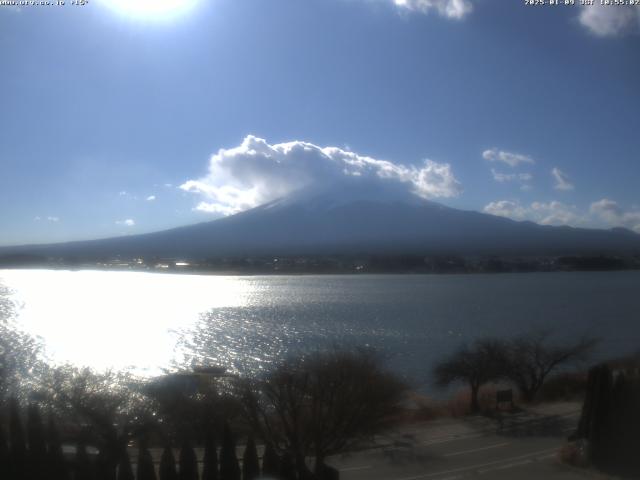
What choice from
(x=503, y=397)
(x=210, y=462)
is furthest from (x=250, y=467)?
(x=503, y=397)

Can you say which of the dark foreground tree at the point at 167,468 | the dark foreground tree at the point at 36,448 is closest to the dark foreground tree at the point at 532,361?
the dark foreground tree at the point at 167,468

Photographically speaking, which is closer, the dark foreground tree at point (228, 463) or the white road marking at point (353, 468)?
the dark foreground tree at point (228, 463)

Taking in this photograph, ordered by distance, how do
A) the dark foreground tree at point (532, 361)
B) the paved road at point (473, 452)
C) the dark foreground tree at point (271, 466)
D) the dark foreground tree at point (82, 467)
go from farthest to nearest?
1. the dark foreground tree at point (532, 361)
2. the paved road at point (473, 452)
3. the dark foreground tree at point (271, 466)
4. the dark foreground tree at point (82, 467)

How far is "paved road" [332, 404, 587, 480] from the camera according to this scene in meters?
6.43

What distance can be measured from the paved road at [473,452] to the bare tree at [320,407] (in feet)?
1.26

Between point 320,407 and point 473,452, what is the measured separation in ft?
7.43

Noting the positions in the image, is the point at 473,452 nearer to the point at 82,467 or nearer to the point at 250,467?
the point at 250,467

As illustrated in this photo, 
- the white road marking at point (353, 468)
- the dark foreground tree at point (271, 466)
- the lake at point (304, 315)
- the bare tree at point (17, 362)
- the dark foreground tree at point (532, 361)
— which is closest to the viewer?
the dark foreground tree at point (271, 466)

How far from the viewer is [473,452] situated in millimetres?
7418

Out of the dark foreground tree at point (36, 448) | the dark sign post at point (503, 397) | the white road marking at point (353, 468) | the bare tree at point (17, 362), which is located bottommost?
the dark sign post at point (503, 397)

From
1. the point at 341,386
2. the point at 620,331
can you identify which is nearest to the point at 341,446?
the point at 341,386

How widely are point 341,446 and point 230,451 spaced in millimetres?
1469

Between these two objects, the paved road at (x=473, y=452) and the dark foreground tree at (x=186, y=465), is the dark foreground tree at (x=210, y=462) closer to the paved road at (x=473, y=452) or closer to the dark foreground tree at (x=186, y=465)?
the dark foreground tree at (x=186, y=465)

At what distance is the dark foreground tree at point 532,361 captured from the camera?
40.9 feet
